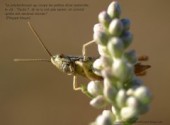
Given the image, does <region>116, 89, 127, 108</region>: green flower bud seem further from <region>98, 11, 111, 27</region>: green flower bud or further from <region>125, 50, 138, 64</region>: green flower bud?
<region>98, 11, 111, 27</region>: green flower bud

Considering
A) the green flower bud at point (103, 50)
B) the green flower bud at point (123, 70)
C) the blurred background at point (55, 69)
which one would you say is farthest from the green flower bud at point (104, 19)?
the blurred background at point (55, 69)

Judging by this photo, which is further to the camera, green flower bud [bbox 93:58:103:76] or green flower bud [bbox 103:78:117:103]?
green flower bud [bbox 93:58:103:76]

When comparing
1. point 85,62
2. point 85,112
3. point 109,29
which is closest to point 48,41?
point 85,112

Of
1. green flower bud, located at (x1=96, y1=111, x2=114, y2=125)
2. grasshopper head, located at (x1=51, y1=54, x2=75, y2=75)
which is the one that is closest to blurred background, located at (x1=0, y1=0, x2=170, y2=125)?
grasshopper head, located at (x1=51, y1=54, x2=75, y2=75)

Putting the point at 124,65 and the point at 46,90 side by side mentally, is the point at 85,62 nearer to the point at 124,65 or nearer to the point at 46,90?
the point at 124,65

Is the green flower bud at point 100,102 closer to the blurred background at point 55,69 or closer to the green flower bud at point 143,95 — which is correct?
the green flower bud at point 143,95

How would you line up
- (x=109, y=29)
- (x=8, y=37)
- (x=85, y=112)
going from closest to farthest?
(x=109, y=29) → (x=85, y=112) → (x=8, y=37)
